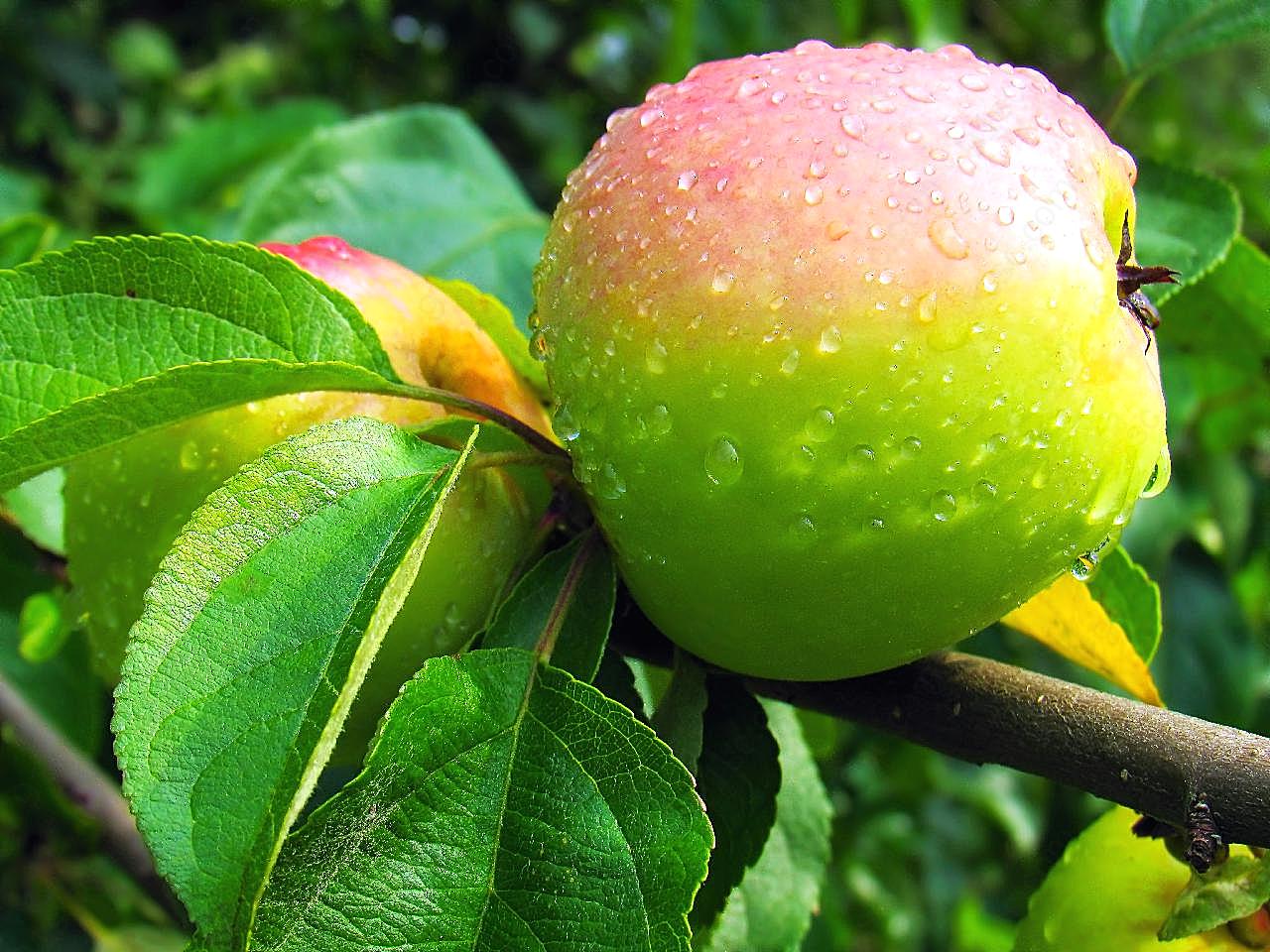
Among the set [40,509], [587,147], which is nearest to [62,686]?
[40,509]

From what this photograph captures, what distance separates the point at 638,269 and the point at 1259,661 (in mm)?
1180

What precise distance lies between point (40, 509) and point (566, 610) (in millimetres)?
519

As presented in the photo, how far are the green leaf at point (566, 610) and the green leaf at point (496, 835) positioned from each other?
3cm

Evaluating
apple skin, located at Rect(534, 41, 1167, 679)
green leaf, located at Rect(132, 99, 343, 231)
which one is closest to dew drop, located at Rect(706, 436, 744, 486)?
apple skin, located at Rect(534, 41, 1167, 679)

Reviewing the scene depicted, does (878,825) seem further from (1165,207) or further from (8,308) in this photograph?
(8,308)

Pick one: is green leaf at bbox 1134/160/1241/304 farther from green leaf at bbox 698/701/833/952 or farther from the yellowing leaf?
green leaf at bbox 698/701/833/952

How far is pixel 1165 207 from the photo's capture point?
0.87 m

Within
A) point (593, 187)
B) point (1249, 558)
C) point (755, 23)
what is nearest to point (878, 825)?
point (1249, 558)

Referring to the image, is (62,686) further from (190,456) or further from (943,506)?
(943,506)

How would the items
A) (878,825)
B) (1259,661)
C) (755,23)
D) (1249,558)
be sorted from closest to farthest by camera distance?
(1259,661) → (1249,558) → (755,23) → (878,825)

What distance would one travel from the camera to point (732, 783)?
0.62 meters

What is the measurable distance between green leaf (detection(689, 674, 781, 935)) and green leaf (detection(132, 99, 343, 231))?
1.27 m

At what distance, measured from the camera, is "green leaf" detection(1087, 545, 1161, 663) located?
2.28ft

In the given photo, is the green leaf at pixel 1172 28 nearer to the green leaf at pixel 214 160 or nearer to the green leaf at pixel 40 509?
the green leaf at pixel 40 509
